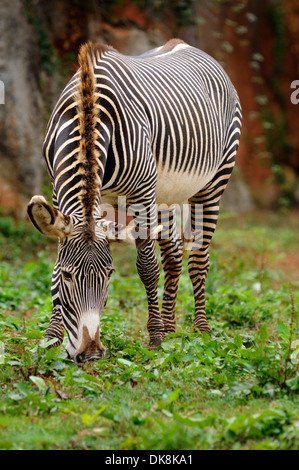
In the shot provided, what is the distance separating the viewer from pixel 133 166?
5098 millimetres

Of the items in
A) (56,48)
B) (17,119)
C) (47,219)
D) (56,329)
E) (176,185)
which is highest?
(56,48)

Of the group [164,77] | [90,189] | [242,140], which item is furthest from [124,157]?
[242,140]

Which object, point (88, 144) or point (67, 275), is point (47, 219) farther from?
point (88, 144)

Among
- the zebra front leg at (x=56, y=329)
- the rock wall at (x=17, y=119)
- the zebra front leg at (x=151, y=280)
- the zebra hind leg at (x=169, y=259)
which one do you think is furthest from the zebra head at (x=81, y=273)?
the rock wall at (x=17, y=119)

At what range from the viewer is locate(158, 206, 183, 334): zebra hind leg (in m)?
6.62

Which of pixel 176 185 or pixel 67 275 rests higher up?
pixel 176 185

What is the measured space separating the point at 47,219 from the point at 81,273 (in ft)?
1.43

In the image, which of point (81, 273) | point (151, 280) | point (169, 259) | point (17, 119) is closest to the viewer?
point (81, 273)

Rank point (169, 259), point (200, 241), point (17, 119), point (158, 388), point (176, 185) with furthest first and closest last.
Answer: point (17, 119) → point (200, 241) → point (169, 259) → point (176, 185) → point (158, 388)

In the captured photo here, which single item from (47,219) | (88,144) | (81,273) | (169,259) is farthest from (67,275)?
(169,259)

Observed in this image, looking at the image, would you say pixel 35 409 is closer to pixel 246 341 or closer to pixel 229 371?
pixel 229 371

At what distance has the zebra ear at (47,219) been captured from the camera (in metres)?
4.14

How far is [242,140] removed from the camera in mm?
17453

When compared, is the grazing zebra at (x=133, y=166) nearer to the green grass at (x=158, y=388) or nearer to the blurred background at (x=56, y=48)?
the green grass at (x=158, y=388)
